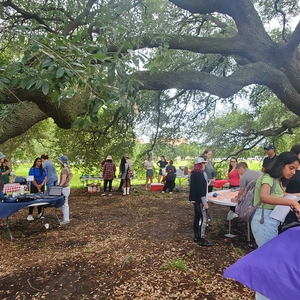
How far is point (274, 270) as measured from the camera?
4.45 feet

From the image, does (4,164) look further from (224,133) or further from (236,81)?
(224,133)

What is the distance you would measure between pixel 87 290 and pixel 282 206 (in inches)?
94.2

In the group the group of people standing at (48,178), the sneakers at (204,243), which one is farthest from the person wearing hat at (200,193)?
the group of people standing at (48,178)

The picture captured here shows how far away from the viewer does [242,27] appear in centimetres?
617

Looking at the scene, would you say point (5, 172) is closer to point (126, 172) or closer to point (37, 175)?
point (37, 175)

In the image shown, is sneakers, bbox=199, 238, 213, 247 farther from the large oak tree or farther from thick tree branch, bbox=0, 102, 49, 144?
thick tree branch, bbox=0, 102, 49, 144

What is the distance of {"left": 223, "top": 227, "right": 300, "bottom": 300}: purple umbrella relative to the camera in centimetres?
130

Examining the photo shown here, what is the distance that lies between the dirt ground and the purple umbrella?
198 cm

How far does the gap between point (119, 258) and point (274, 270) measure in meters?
3.35

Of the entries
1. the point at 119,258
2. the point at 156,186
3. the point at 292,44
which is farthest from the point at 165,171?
the point at 119,258

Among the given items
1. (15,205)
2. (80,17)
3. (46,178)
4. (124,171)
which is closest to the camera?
(15,205)

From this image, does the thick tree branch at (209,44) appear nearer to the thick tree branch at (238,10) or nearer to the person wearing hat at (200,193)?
the thick tree branch at (238,10)

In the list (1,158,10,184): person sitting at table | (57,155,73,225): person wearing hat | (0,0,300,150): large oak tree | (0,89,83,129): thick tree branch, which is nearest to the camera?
(0,89,83,129): thick tree branch

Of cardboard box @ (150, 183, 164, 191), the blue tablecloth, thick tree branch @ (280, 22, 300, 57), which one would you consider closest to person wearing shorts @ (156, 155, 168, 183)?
cardboard box @ (150, 183, 164, 191)
